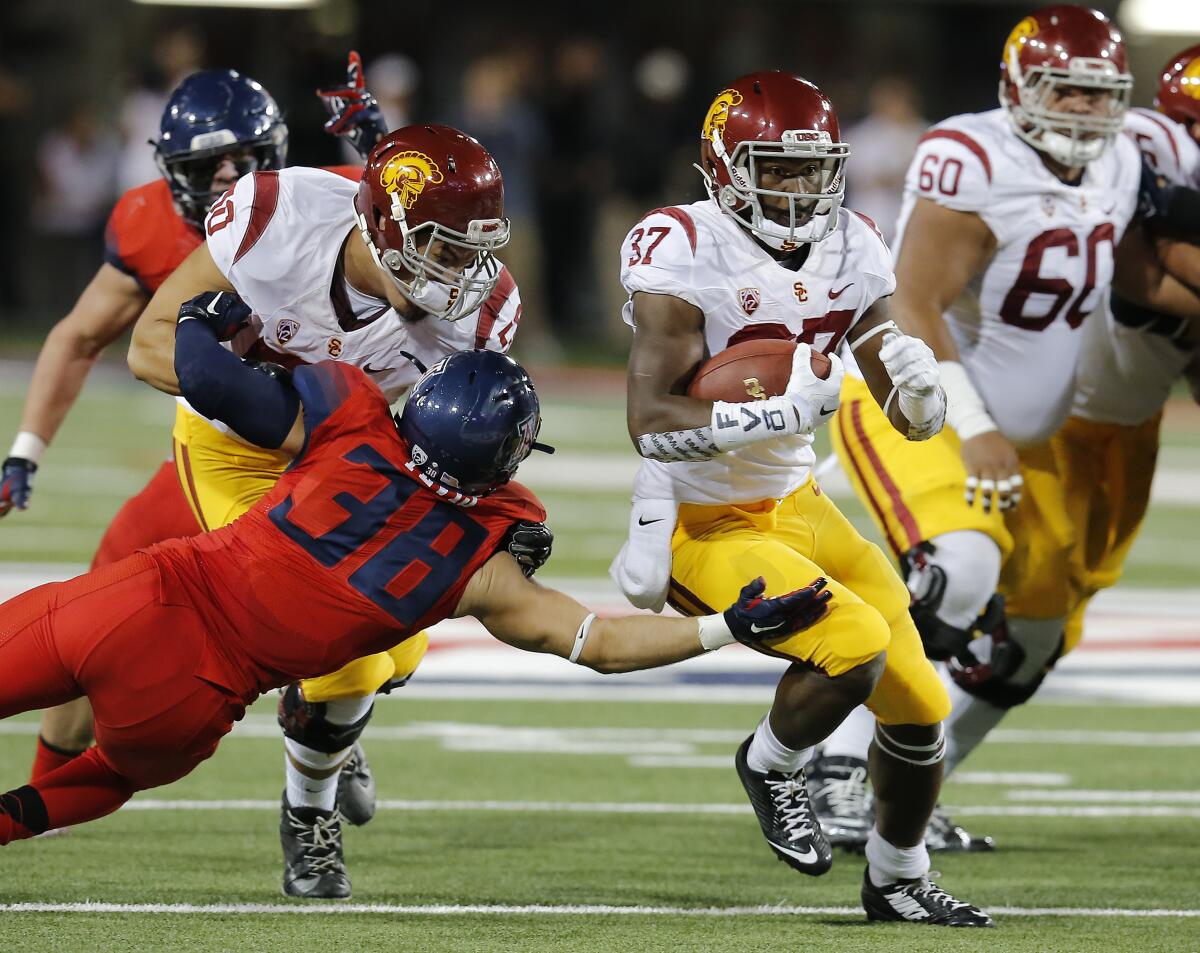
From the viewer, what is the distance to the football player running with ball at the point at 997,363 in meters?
5.07

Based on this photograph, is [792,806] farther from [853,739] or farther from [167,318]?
[167,318]

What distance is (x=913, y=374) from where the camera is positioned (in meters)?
4.16

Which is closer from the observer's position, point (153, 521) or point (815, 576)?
point (815, 576)

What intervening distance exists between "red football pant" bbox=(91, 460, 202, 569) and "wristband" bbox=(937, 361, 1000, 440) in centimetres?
179

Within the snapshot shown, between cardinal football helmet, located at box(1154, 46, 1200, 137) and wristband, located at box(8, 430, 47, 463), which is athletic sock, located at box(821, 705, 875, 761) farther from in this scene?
wristband, located at box(8, 430, 47, 463)

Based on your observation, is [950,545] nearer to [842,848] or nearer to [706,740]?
[842,848]

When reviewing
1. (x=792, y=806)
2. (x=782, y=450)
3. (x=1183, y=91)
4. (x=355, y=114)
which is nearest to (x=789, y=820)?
(x=792, y=806)

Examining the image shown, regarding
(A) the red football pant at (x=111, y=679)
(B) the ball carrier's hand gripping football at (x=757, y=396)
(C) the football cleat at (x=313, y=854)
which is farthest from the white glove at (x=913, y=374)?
(C) the football cleat at (x=313, y=854)

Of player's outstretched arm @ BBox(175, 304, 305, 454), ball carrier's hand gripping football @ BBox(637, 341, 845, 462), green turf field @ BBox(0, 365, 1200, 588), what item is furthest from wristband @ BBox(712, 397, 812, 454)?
green turf field @ BBox(0, 365, 1200, 588)

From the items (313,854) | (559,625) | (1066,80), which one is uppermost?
(1066,80)

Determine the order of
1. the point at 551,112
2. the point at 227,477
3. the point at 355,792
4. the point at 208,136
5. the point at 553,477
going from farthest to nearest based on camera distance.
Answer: the point at 551,112
the point at 553,477
the point at 208,136
the point at 355,792
the point at 227,477

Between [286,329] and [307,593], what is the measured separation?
846 mm

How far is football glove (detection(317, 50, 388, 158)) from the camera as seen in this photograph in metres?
5.29

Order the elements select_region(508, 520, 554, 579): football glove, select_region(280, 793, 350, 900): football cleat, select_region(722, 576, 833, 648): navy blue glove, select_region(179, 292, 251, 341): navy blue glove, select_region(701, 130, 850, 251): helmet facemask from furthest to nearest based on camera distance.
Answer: select_region(280, 793, 350, 900): football cleat < select_region(701, 130, 850, 251): helmet facemask < select_region(179, 292, 251, 341): navy blue glove < select_region(508, 520, 554, 579): football glove < select_region(722, 576, 833, 648): navy blue glove
